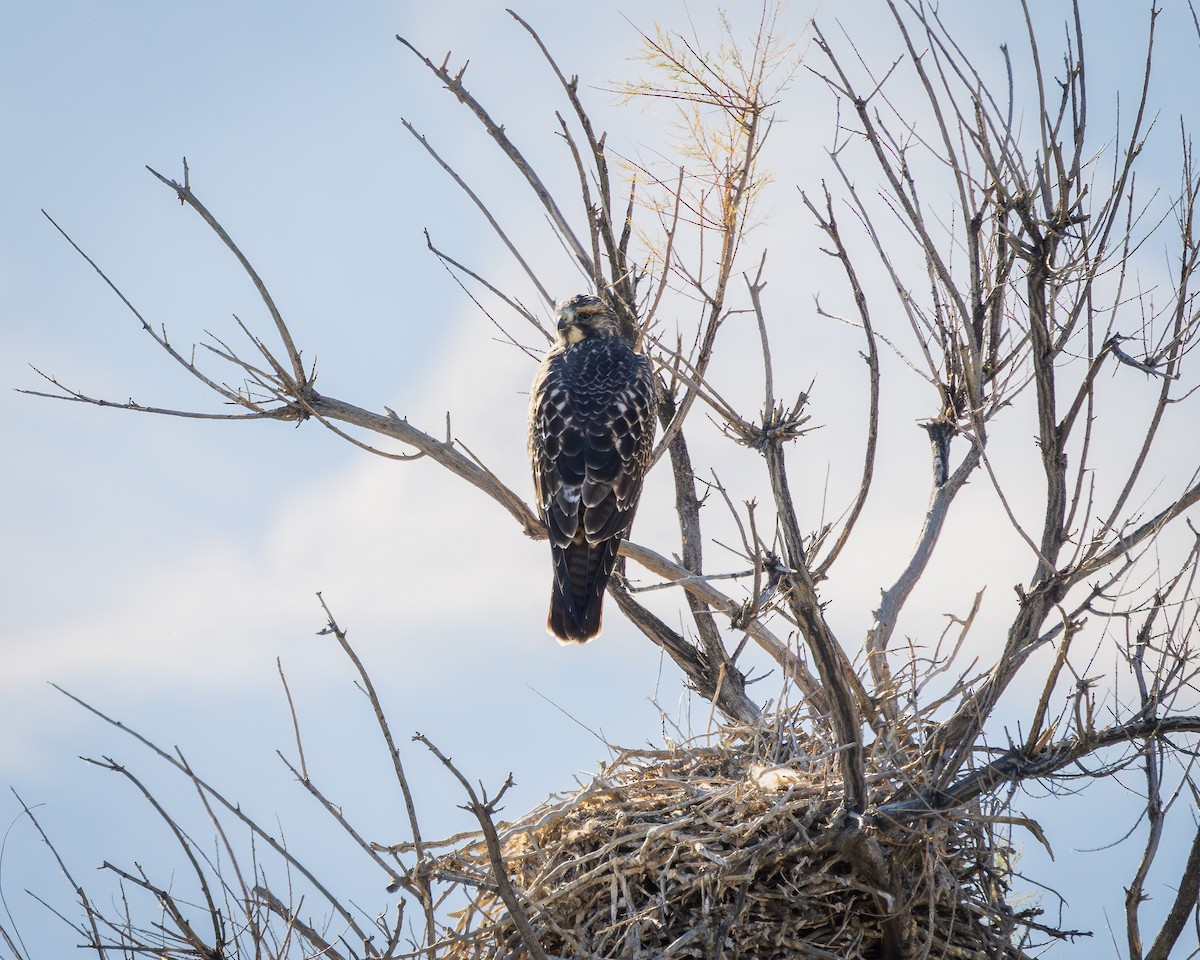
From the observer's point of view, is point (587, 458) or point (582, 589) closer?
point (582, 589)

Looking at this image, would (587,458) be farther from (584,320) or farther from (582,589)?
(584,320)

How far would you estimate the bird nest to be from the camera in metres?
4.06

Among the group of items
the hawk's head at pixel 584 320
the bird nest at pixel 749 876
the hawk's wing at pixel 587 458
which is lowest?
the bird nest at pixel 749 876

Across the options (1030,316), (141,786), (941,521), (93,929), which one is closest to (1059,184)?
(1030,316)

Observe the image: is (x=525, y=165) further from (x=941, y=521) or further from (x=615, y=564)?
(x=941, y=521)

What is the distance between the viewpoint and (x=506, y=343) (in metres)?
6.42

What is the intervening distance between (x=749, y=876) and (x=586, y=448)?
245 cm

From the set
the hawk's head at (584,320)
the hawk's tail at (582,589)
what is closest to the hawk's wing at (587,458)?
the hawk's tail at (582,589)

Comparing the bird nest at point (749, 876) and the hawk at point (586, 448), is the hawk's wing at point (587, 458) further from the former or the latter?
the bird nest at point (749, 876)

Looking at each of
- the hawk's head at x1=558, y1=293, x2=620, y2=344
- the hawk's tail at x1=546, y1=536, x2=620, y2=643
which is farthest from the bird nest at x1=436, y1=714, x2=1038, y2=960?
the hawk's head at x1=558, y1=293, x2=620, y2=344

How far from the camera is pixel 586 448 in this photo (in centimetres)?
595

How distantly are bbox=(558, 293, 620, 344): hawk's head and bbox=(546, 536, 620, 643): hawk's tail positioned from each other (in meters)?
1.45

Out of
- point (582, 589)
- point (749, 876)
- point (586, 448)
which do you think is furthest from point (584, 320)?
point (749, 876)

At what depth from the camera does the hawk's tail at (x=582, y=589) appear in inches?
221
